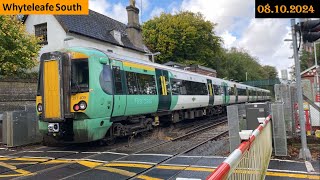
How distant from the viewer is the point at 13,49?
2055cm

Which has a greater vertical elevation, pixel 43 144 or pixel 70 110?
pixel 70 110

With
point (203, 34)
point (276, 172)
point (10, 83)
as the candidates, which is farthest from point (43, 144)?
point (203, 34)

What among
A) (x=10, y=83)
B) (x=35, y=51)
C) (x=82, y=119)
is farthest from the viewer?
(x=35, y=51)

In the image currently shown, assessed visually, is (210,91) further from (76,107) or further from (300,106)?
(300,106)

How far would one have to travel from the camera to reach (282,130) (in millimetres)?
8914

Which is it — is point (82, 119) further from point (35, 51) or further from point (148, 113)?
point (35, 51)

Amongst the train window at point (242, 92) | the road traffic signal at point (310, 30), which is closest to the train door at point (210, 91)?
the train window at point (242, 92)

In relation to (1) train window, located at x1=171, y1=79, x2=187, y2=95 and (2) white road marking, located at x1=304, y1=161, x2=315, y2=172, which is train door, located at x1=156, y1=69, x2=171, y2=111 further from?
(2) white road marking, located at x1=304, y1=161, x2=315, y2=172

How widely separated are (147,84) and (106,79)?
10.2 feet

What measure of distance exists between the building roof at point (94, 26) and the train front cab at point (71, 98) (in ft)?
54.9

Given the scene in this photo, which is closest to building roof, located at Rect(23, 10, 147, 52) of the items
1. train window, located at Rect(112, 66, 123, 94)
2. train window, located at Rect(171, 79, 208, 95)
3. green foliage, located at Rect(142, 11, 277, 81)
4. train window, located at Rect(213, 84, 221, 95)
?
train window, located at Rect(213, 84, 221, 95)

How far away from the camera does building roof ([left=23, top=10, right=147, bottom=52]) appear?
27255mm

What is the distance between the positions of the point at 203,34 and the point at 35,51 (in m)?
38.9

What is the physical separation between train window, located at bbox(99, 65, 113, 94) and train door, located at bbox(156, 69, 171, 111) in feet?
13.0
